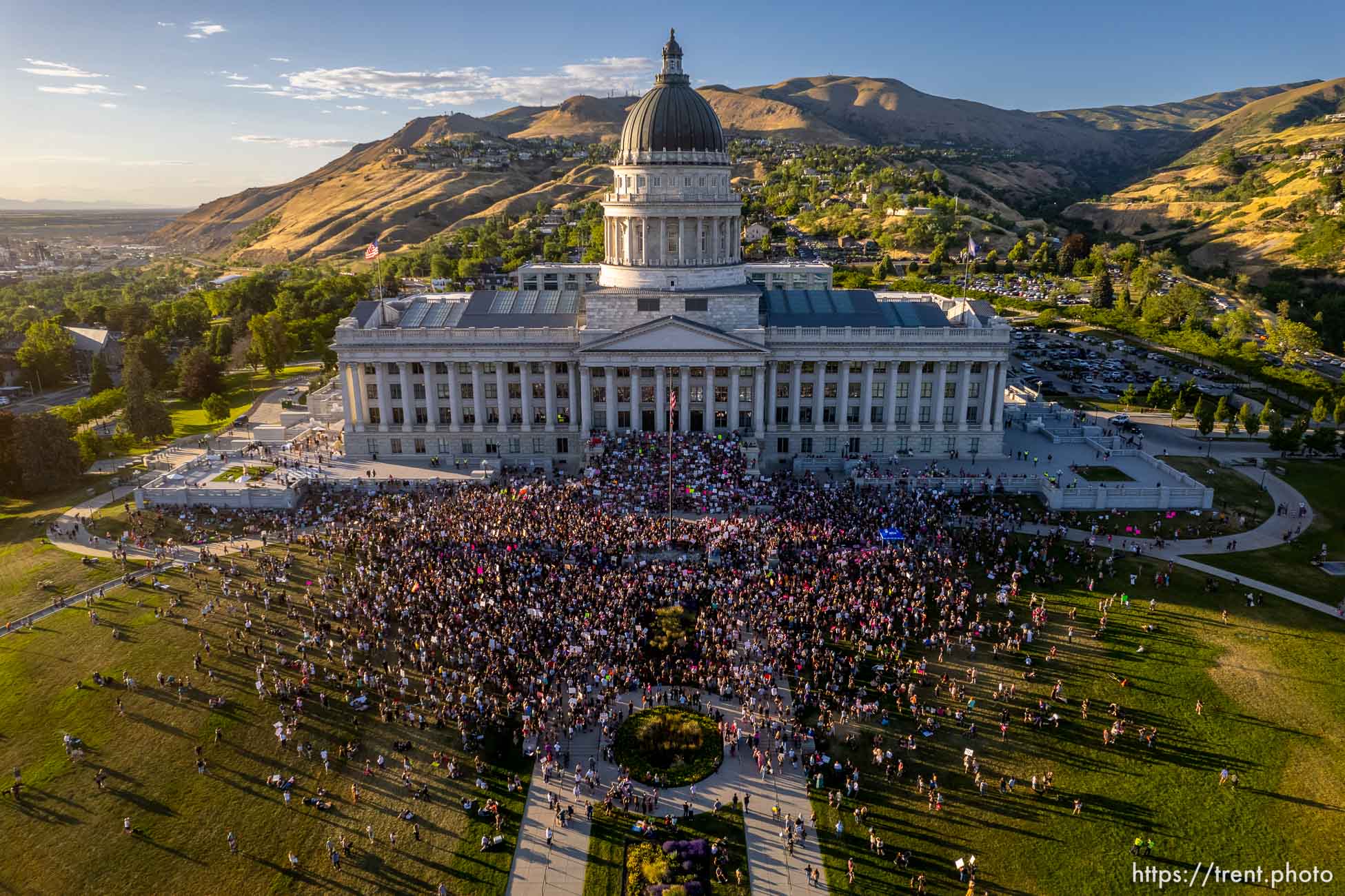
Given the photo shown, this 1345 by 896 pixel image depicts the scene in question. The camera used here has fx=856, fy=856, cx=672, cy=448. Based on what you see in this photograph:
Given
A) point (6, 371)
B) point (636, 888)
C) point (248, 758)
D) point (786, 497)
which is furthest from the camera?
point (6, 371)

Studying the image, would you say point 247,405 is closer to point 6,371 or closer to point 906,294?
point 6,371

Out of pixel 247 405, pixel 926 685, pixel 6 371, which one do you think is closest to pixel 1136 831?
pixel 926 685

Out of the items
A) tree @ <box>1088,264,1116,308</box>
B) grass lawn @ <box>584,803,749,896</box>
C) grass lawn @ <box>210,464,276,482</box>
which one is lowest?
grass lawn @ <box>584,803,749,896</box>

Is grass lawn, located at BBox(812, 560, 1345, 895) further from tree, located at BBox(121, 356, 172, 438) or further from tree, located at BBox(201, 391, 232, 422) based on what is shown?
tree, located at BBox(201, 391, 232, 422)

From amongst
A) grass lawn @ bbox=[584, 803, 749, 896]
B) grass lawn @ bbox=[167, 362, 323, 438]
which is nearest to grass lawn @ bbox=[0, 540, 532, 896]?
grass lawn @ bbox=[584, 803, 749, 896]

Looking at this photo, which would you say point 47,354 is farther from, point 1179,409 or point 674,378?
point 1179,409

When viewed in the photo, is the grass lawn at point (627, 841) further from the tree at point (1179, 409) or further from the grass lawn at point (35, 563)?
the tree at point (1179, 409)

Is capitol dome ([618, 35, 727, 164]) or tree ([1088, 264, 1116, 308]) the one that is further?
tree ([1088, 264, 1116, 308])
